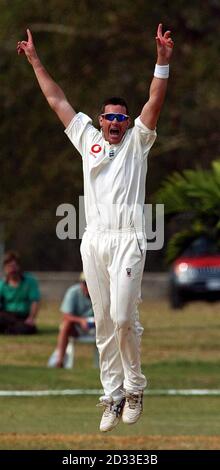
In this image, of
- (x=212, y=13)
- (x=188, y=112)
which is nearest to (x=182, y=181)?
(x=212, y=13)

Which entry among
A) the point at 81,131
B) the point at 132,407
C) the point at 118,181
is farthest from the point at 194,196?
the point at 118,181

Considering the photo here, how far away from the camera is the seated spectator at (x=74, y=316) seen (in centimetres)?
2094

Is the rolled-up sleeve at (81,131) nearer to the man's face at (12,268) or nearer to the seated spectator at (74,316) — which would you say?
the seated spectator at (74,316)

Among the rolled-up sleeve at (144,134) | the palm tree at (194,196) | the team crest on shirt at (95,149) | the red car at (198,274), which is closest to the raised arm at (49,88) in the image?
the team crest on shirt at (95,149)

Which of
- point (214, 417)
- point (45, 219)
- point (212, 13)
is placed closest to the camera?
point (214, 417)

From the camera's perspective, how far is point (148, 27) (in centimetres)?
2938

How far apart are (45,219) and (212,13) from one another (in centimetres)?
808

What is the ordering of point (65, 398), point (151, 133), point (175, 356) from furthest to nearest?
point (175, 356) → point (65, 398) → point (151, 133)

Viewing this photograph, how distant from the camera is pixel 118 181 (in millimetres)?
10516

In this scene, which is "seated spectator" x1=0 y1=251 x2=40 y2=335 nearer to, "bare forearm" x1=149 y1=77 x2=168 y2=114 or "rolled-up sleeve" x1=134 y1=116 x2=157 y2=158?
"rolled-up sleeve" x1=134 y1=116 x2=157 y2=158

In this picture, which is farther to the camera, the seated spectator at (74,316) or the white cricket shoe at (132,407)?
the seated spectator at (74,316)

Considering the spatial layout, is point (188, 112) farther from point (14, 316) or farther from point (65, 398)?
point (65, 398)

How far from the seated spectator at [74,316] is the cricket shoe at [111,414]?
9817 mm

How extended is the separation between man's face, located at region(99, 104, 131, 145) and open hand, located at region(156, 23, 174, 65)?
0.49m
